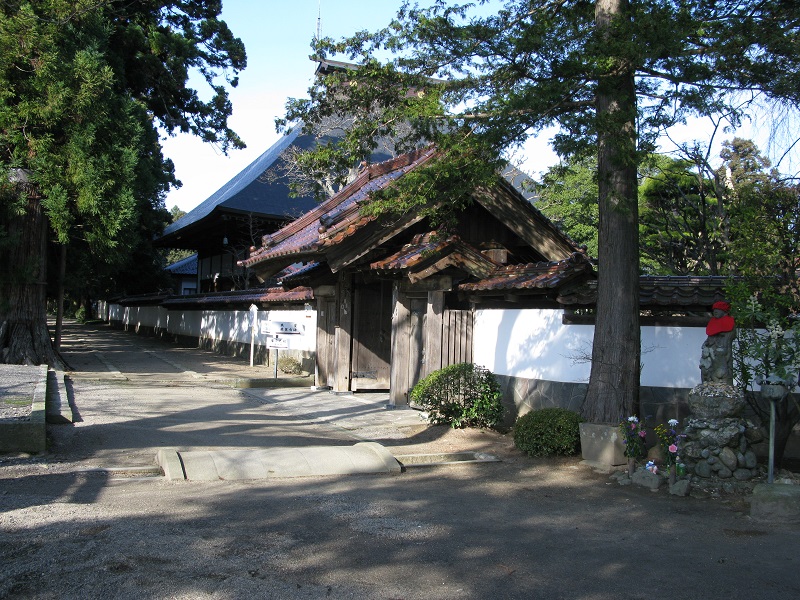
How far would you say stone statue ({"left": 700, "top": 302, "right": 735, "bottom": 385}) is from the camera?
7.39 metres

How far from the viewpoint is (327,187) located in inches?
982

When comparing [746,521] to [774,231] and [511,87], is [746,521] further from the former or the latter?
[511,87]

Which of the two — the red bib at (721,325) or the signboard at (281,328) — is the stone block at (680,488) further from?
the signboard at (281,328)

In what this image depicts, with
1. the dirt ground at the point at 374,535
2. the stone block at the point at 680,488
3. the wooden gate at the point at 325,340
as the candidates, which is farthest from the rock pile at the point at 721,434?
the wooden gate at the point at 325,340

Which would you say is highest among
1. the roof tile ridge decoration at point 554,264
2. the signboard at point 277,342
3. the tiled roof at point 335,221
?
the tiled roof at point 335,221

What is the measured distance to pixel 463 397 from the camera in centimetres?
1074

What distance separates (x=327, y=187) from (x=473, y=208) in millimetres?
12086

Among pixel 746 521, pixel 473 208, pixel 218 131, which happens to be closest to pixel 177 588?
pixel 746 521

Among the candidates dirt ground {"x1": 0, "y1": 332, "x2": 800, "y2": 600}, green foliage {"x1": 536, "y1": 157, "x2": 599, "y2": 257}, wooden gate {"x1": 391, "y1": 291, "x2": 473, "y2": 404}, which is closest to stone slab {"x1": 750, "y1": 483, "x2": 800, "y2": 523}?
dirt ground {"x1": 0, "y1": 332, "x2": 800, "y2": 600}

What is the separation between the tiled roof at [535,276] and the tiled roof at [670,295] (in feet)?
0.91

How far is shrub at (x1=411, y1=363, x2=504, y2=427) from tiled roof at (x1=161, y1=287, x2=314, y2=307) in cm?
636

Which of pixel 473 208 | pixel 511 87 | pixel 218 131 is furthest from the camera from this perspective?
pixel 218 131

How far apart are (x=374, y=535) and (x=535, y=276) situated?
5623mm

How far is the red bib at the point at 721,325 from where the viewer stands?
7314 millimetres
